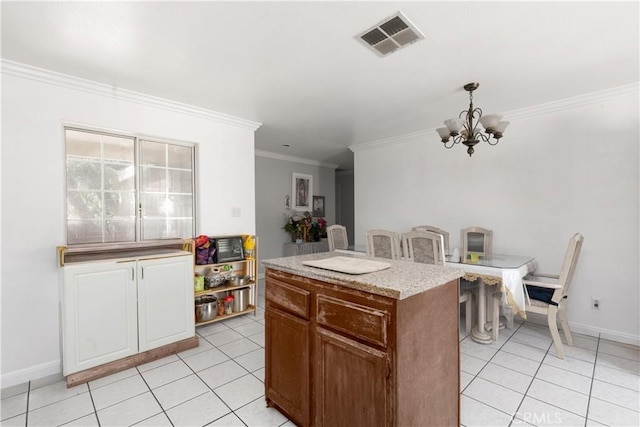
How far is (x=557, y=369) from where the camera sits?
233 centimetres

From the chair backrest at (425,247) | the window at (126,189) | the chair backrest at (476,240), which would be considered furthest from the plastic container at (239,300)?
the chair backrest at (476,240)

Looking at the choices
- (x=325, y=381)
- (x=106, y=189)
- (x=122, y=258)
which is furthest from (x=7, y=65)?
(x=325, y=381)

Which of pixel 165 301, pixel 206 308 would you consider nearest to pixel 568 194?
pixel 206 308

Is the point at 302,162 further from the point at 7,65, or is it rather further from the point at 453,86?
Answer: the point at 7,65

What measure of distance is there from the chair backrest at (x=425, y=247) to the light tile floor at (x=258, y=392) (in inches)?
35.3

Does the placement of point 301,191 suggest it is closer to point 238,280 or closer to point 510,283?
point 238,280

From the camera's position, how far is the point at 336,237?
4.39 metres

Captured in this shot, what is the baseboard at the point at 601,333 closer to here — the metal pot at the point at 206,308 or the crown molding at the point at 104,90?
the metal pot at the point at 206,308

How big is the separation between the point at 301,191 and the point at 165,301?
3.95 meters

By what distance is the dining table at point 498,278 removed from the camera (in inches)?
98.9

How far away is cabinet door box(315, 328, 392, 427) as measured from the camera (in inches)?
46.4

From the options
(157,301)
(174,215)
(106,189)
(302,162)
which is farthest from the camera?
(302,162)

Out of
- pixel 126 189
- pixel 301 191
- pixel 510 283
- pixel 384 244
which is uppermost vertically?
pixel 301 191

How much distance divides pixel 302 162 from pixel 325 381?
5.22 meters
